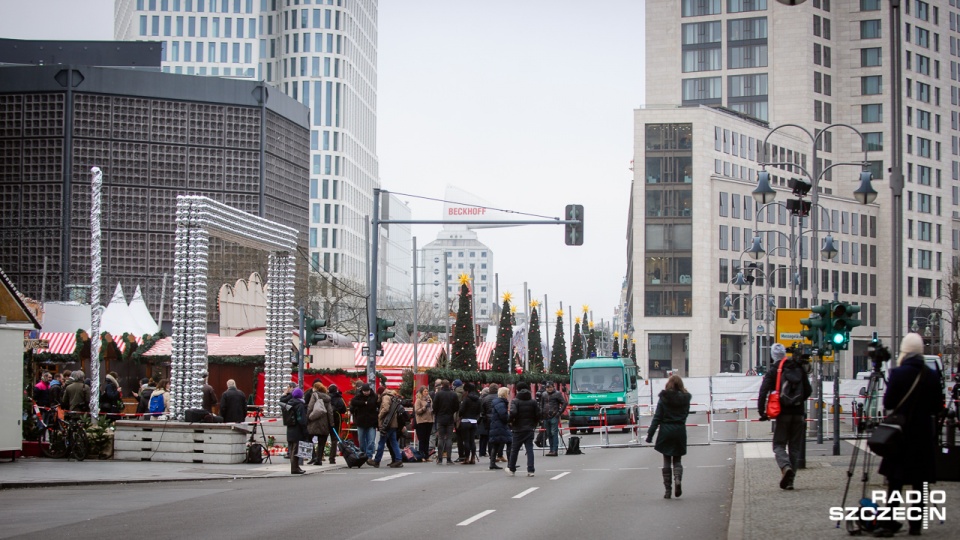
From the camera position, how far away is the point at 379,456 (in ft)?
86.1

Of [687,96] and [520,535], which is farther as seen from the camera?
[687,96]

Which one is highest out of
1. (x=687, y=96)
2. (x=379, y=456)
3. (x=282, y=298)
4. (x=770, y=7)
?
(x=770, y=7)

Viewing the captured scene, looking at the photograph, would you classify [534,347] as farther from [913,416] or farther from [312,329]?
[913,416]

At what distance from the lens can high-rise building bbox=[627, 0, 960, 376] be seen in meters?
104

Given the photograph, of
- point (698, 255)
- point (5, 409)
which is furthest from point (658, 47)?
point (5, 409)

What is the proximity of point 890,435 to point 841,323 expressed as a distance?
13.3 metres

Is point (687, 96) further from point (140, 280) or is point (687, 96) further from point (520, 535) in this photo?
point (520, 535)

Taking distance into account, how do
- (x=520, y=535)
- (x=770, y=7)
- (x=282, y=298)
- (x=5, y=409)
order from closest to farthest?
(x=520, y=535), (x=5, y=409), (x=282, y=298), (x=770, y=7)

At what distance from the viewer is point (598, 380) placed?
45969mm

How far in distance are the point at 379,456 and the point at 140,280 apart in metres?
49.9

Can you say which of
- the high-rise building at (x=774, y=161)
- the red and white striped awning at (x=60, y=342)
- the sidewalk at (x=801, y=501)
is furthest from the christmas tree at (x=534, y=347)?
the sidewalk at (x=801, y=501)

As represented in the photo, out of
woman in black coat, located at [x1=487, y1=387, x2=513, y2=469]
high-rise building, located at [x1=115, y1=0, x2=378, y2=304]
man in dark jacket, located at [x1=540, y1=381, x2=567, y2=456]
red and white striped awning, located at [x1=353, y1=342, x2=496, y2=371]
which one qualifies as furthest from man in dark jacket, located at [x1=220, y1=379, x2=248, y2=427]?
high-rise building, located at [x1=115, y1=0, x2=378, y2=304]

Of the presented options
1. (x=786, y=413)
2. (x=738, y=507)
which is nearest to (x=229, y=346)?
(x=786, y=413)

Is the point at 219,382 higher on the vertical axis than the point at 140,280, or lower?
lower
